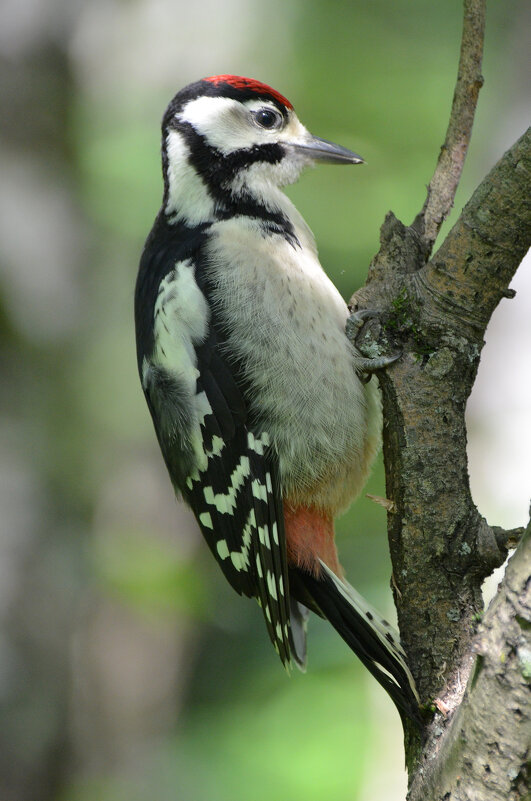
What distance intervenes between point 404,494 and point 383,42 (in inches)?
158

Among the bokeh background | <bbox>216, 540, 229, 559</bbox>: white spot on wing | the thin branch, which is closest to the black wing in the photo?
<bbox>216, 540, 229, 559</bbox>: white spot on wing

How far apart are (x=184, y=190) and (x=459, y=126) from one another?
0.81 meters

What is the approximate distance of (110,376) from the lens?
509 cm

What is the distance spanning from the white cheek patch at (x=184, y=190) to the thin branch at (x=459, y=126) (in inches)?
24.5

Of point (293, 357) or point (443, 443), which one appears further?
point (293, 357)

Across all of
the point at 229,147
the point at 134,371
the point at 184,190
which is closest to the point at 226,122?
the point at 229,147

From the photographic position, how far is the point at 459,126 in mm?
1957

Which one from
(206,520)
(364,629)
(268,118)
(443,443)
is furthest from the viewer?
(268,118)

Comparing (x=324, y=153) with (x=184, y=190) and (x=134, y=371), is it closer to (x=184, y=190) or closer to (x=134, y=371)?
(x=184, y=190)

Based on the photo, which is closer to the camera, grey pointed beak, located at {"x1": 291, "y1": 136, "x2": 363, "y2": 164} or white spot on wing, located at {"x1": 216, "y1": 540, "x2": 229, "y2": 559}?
white spot on wing, located at {"x1": 216, "y1": 540, "x2": 229, "y2": 559}

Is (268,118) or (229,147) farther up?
(268,118)

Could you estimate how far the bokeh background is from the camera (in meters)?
4.29

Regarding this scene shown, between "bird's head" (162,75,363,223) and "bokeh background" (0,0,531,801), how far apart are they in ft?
5.16

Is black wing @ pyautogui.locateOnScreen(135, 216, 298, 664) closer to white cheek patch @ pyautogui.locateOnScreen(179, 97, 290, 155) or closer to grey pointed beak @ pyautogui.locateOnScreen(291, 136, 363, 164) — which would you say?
white cheek patch @ pyautogui.locateOnScreen(179, 97, 290, 155)
